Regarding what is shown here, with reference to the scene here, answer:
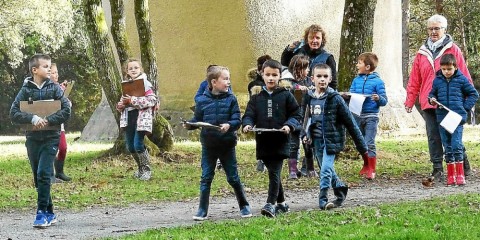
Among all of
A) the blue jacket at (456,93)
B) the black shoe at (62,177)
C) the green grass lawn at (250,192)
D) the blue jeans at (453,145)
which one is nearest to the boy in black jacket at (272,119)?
the green grass lawn at (250,192)

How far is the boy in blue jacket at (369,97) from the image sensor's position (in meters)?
12.2

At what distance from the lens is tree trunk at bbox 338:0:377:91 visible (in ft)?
47.5

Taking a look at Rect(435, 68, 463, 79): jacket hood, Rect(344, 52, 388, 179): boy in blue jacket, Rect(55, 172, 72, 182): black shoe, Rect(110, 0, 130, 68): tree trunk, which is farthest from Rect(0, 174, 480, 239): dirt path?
Rect(110, 0, 130, 68): tree trunk

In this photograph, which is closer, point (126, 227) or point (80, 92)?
point (126, 227)

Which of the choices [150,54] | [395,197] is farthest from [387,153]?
[395,197]

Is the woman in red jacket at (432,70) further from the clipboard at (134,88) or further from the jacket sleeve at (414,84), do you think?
the clipboard at (134,88)

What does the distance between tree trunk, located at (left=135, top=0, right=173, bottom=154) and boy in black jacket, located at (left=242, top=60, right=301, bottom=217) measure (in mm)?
7187

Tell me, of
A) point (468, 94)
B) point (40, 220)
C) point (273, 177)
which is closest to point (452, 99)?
point (468, 94)

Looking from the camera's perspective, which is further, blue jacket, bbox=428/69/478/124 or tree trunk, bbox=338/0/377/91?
tree trunk, bbox=338/0/377/91

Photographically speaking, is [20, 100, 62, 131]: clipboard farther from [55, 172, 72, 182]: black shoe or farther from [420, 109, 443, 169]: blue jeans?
[420, 109, 443, 169]: blue jeans

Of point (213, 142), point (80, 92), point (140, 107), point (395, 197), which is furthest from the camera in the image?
point (80, 92)

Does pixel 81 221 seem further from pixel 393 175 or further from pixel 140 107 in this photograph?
pixel 393 175

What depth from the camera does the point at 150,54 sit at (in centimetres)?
1572

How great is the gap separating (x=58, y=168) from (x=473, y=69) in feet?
91.7
